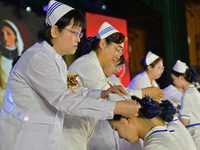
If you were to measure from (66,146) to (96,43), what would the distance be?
1013 millimetres

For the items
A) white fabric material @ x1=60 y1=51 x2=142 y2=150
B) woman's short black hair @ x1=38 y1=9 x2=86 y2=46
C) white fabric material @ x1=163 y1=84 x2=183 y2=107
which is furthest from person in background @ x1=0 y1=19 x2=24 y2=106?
white fabric material @ x1=163 y1=84 x2=183 y2=107

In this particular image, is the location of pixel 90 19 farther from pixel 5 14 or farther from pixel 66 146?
pixel 66 146

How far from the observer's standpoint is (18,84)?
187 cm

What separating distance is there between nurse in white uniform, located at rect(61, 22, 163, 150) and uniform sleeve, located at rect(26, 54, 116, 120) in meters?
0.56

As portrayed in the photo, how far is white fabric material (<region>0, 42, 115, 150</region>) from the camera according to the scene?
1773mm

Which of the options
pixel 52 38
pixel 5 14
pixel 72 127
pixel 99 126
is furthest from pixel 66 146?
pixel 5 14

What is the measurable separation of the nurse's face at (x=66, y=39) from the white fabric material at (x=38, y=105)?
0.19 m

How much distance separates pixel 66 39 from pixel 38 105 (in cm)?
50

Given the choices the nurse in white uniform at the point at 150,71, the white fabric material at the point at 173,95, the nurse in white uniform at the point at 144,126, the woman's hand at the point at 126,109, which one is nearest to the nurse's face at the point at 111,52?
the nurse in white uniform at the point at 144,126

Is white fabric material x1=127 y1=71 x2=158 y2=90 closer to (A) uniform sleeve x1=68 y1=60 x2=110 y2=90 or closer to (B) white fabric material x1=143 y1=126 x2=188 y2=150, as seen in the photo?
(A) uniform sleeve x1=68 y1=60 x2=110 y2=90

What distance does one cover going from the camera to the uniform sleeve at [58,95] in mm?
1766

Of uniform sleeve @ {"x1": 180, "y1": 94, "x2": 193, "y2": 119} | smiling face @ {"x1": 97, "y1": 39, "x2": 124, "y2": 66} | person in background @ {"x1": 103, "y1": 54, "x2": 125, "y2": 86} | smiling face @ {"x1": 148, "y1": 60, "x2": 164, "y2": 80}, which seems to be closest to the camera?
smiling face @ {"x1": 97, "y1": 39, "x2": 124, "y2": 66}

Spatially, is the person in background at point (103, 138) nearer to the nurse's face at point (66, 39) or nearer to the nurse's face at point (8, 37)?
the nurse's face at point (66, 39)

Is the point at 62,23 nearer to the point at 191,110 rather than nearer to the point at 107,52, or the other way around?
the point at 107,52
